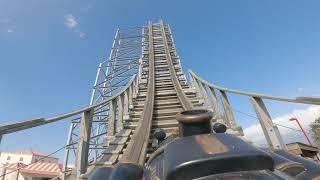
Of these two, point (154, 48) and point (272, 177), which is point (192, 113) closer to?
point (272, 177)

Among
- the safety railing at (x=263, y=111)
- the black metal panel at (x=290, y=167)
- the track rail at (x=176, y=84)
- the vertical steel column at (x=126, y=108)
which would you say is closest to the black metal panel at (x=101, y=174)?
the black metal panel at (x=290, y=167)

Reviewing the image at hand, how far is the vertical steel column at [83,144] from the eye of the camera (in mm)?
3439

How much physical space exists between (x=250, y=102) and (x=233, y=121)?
113 centimetres

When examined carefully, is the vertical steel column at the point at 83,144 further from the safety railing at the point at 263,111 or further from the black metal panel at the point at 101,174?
the safety railing at the point at 263,111

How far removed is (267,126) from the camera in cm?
385

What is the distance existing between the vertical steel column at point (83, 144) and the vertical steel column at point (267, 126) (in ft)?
8.71

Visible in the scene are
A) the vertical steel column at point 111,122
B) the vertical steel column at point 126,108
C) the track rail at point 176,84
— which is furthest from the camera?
the vertical steel column at point 126,108

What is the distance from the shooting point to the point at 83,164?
350 cm

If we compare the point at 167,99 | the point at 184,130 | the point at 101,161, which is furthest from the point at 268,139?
the point at 167,99

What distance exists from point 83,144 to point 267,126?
276 centimetres

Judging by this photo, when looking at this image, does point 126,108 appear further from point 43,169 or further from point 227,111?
point 43,169

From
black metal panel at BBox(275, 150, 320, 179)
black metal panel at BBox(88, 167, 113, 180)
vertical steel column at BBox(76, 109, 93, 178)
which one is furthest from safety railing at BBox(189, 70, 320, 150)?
vertical steel column at BBox(76, 109, 93, 178)

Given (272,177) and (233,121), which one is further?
(233,121)

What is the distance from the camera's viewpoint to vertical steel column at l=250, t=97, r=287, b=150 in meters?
3.64
